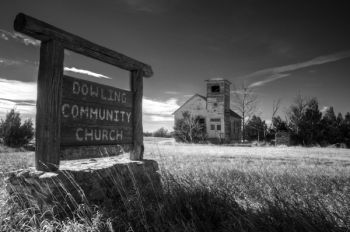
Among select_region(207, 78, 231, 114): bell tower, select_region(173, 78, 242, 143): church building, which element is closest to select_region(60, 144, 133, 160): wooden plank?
select_region(173, 78, 242, 143): church building

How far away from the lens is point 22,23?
2.98m

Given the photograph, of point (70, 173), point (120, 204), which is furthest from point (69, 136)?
point (120, 204)

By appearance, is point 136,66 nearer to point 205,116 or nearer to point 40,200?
point 40,200

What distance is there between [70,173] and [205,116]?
1313 inches

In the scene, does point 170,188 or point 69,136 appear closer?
point 69,136

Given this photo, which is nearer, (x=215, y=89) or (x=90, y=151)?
(x=90, y=151)

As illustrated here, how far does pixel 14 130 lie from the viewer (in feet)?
48.7

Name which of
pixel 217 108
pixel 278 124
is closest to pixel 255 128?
pixel 278 124

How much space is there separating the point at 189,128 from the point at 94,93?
1192 inches

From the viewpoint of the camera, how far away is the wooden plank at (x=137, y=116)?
4.84 m

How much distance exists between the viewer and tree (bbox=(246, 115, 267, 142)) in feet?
126

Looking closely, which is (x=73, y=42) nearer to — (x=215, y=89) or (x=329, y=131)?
(x=215, y=89)

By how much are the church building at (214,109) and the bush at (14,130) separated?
75.8 feet

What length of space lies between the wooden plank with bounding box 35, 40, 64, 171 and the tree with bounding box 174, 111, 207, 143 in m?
29.4
